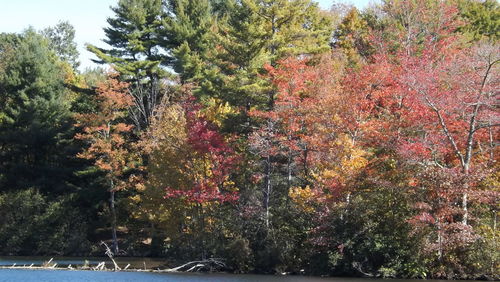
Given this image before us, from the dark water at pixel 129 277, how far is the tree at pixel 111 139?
600 inches

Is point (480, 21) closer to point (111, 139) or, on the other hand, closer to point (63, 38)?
point (111, 139)

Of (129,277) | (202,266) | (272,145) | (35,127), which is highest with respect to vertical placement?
(35,127)

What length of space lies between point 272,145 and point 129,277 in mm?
10059

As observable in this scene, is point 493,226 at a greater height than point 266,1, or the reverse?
point 266,1

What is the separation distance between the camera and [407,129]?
31.5 meters

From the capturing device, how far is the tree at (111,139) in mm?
46281

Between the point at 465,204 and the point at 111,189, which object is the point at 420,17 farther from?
the point at 111,189

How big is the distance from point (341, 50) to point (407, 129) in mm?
19133

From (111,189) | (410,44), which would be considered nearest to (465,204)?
(410,44)

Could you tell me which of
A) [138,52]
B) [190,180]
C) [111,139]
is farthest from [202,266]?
[138,52]

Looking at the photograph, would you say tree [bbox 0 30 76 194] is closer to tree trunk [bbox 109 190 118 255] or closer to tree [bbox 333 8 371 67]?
tree trunk [bbox 109 190 118 255]

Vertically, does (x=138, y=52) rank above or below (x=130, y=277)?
above

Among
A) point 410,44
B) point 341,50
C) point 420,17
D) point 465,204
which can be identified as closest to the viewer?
point 465,204

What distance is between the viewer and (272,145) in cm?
3381
